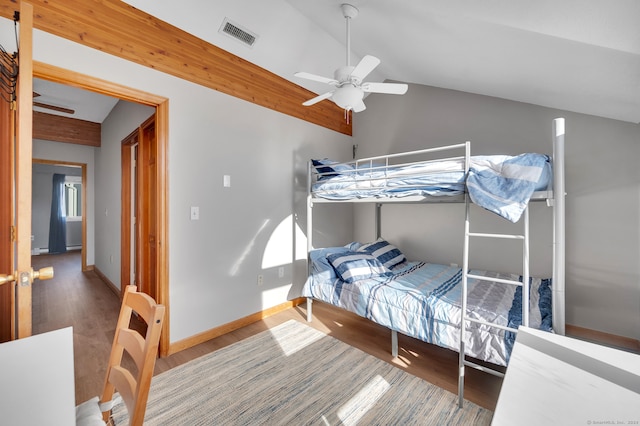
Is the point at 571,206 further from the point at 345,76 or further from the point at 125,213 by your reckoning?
the point at 125,213

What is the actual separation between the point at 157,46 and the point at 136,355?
225 centimetres

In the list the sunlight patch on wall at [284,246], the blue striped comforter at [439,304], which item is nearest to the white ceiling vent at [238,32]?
the sunlight patch on wall at [284,246]

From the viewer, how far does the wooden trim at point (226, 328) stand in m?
2.22

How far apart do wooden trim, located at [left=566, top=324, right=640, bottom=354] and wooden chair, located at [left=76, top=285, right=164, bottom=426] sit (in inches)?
133

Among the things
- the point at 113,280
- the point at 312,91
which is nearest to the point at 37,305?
the point at 113,280

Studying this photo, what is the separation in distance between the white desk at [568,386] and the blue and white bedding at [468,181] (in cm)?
76

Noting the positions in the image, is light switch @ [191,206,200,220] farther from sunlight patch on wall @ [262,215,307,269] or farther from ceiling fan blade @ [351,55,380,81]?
ceiling fan blade @ [351,55,380,81]

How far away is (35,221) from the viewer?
663 centimetres

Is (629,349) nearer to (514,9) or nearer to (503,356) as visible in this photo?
(503,356)

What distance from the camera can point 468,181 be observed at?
5.78ft

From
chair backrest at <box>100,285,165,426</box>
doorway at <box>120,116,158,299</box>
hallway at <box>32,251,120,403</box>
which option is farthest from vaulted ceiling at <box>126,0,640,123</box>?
hallway at <box>32,251,120,403</box>

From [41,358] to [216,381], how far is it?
1.26 m

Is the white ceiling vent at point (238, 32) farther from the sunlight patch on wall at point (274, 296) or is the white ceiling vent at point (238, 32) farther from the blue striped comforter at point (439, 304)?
the sunlight patch on wall at point (274, 296)

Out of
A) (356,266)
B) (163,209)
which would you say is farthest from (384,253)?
(163,209)
